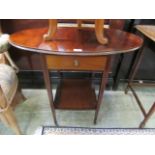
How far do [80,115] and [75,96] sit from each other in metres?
0.22

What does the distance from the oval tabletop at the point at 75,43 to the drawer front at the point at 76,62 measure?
6 cm

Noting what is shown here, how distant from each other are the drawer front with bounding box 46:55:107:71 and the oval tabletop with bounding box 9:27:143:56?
0.21 feet

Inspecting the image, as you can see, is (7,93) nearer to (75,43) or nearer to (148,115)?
(75,43)

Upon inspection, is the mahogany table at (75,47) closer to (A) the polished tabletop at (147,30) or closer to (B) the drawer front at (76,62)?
(B) the drawer front at (76,62)

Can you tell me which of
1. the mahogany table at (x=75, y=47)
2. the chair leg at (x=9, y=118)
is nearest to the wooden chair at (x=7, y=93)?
the chair leg at (x=9, y=118)

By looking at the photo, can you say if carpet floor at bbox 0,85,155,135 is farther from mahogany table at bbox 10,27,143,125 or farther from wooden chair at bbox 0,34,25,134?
mahogany table at bbox 10,27,143,125

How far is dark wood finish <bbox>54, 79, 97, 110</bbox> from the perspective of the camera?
114 cm

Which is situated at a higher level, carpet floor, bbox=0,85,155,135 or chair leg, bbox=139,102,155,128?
chair leg, bbox=139,102,155,128

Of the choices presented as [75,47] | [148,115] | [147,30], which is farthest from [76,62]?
[148,115]

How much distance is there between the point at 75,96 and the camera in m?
1.22

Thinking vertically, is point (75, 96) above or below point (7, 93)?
below

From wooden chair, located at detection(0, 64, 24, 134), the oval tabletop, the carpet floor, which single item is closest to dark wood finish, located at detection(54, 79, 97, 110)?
the carpet floor
